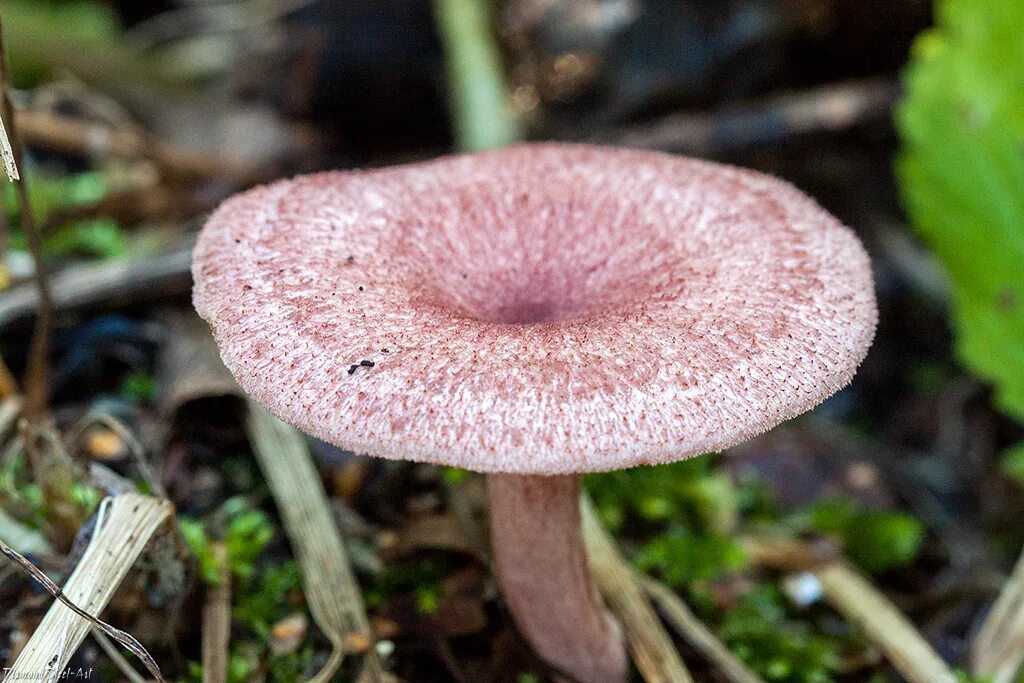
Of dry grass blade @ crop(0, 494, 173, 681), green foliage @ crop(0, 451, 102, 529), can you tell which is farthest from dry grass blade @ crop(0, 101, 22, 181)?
green foliage @ crop(0, 451, 102, 529)

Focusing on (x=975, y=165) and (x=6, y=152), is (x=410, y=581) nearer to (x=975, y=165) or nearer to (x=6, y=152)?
(x=6, y=152)

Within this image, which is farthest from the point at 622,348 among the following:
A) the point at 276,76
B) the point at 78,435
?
the point at 276,76

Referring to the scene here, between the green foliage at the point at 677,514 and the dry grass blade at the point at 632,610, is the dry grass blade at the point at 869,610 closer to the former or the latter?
the green foliage at the point at 677,514

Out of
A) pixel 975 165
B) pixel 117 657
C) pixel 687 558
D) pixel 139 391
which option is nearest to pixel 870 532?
pixel 687 558

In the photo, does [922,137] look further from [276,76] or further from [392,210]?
[276,76]

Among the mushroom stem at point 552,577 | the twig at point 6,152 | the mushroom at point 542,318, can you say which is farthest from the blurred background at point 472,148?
the mushroom at point 542,318

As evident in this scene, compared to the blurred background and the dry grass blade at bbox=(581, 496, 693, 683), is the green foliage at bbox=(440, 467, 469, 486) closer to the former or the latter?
the blurred background
